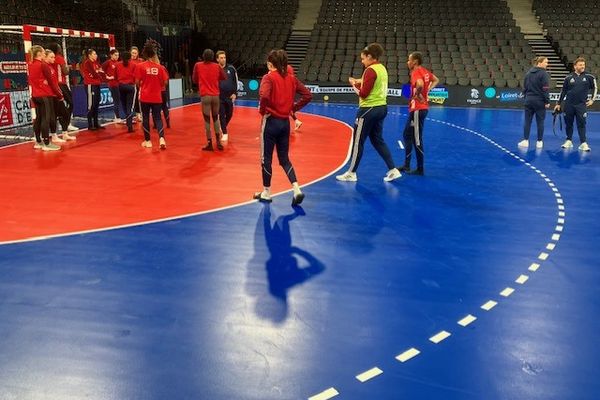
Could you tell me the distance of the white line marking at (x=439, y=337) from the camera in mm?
3574

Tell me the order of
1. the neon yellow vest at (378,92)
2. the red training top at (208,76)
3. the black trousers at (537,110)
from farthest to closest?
1. the black trousers at (537,110)
2. the red training top at (208,76)
3. the neon yellow vest at (378,92)

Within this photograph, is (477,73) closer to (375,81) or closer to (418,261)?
(375,81)

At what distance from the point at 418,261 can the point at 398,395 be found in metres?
2.08

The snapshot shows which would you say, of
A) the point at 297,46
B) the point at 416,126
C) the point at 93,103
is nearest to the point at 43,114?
the point at 93,103

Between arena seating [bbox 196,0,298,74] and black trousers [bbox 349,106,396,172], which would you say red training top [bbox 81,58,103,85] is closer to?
black trousers [bbox 349,106,396,172]

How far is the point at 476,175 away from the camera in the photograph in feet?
28.0

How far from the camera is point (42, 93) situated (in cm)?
948

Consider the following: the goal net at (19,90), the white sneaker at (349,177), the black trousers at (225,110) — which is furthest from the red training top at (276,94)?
the goal net at (19,90)

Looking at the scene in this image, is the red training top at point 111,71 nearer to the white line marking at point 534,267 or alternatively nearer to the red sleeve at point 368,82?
the red sleeve at point 368,82

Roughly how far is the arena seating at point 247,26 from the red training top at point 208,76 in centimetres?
1419

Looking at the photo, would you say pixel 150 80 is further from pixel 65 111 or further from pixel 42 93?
pixel 65 111

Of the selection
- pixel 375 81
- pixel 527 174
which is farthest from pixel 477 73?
pixel 375 81

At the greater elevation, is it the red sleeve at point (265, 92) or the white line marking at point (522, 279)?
the red sleeve at point (265, 92)

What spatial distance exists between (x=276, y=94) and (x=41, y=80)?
17.6 feet
